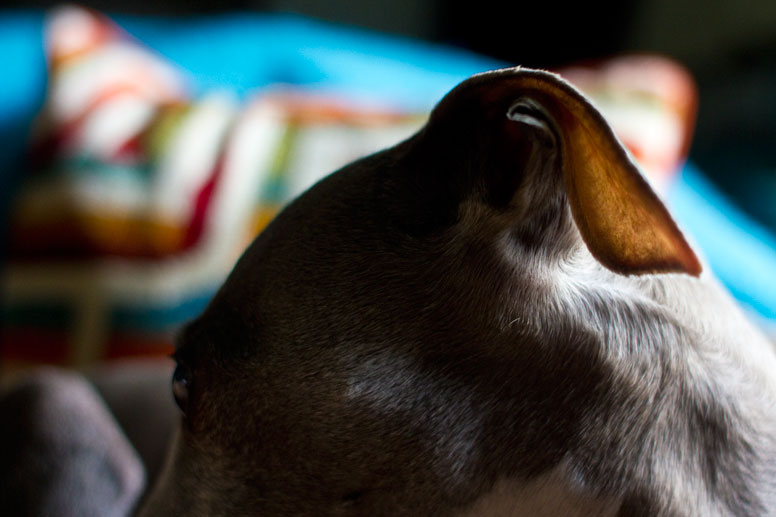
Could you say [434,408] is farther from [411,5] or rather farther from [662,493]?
[411,5]

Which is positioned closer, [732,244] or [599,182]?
[599,182]

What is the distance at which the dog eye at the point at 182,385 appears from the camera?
69 centimetres

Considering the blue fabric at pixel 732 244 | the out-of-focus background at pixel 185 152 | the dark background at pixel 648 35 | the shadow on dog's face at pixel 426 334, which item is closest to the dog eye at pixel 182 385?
the shadow on dog's face at pixel 426 334

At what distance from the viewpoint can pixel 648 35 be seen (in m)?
2.57

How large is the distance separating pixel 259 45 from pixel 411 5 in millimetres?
901

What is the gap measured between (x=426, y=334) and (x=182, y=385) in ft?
0.74

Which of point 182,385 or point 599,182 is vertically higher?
point 599,182

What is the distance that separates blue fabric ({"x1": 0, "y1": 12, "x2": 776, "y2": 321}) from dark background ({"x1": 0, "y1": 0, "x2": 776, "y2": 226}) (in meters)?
0.30

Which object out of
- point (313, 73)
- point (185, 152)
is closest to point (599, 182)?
point (185, 152)

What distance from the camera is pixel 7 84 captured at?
1848mm

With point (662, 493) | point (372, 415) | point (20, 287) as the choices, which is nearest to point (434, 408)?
point (372, 415)

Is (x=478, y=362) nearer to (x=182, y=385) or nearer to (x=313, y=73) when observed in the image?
(x=182, y=385)

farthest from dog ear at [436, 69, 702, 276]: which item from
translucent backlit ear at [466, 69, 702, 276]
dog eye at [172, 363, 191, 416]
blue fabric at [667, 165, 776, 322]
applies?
blue fabric at [667, 165, 776, 322]

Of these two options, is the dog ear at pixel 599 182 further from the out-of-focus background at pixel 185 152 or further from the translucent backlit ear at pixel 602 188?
the out-of-focus background at pixel 185 152
